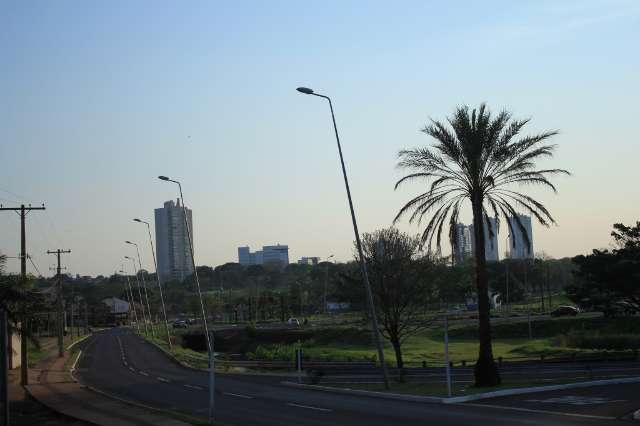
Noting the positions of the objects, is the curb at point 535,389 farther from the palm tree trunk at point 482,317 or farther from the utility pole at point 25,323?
the utility pole at point 25,323

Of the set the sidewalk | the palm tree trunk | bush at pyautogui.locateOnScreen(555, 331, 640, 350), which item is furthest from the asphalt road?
bush at pyautogui.locateOnScreen(555, 331, 640, 350)

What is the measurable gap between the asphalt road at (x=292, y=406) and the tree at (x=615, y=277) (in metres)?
39.7

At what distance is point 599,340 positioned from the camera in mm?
59500

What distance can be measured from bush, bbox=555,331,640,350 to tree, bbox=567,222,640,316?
662 centimetres

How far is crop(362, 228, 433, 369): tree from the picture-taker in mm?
47781

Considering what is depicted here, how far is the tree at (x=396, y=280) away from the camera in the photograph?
47.8 meters

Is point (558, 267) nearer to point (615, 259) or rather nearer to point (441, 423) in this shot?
point (615, 259)

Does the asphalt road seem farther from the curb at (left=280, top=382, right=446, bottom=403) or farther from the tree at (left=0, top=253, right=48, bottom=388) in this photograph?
the tree at (left=0, top=253, right=48, bottom=388)

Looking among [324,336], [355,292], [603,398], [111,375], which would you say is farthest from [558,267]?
[603,398]

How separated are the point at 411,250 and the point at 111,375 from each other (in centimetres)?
2109

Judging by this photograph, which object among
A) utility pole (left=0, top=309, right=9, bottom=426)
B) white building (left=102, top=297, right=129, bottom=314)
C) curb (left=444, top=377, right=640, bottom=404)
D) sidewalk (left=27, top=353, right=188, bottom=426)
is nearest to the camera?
utility pole (left=0, top=309, right=9, bottom=426)

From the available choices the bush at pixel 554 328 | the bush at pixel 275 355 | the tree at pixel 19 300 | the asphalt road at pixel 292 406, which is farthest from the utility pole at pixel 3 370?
the bush at pixel 554 328

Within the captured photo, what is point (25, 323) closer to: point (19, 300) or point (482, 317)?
point (19, 300)

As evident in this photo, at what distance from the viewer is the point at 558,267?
153000 millimetres
